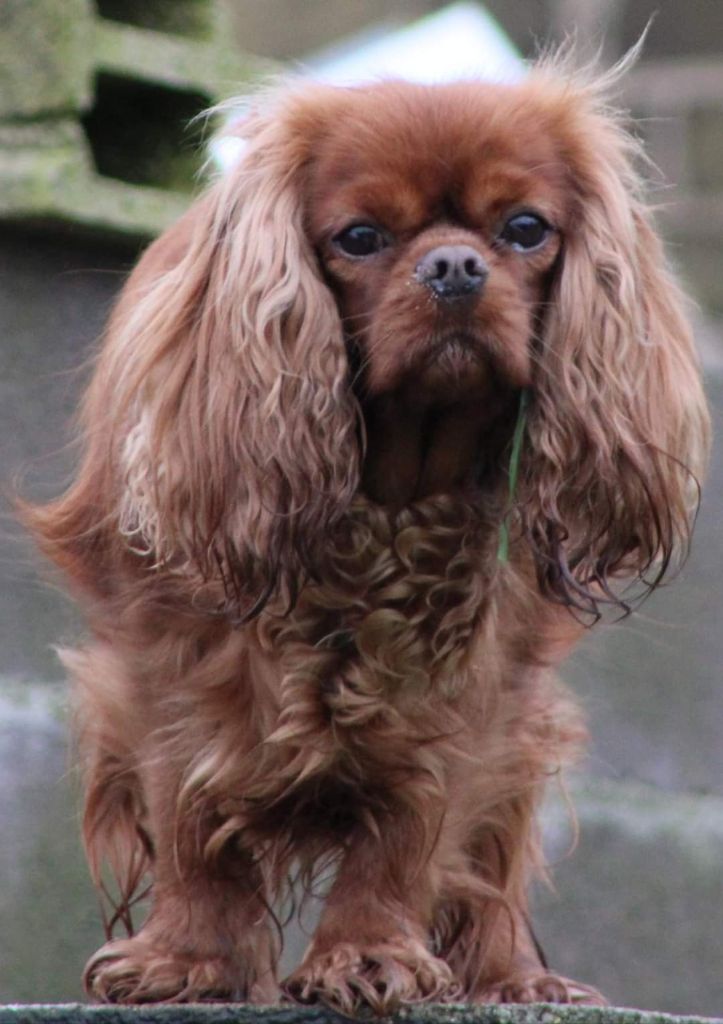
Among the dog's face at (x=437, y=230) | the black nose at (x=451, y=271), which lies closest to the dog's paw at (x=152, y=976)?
the dog's face at (x=437, y=230)

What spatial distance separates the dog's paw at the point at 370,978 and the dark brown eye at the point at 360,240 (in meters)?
1.01

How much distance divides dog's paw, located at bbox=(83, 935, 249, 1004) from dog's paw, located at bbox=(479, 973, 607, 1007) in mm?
492

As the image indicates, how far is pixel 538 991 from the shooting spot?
3465 millimetres

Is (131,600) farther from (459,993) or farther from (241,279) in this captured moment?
(459,993)

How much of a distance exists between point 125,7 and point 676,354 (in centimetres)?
210

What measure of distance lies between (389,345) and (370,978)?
900 millimetres

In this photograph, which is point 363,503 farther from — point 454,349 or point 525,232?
point 525,232

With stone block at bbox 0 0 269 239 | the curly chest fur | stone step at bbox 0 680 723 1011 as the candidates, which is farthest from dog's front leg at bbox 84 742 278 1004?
stone step at bbox 0 680 723 1011

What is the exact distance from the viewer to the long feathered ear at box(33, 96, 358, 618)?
309cm

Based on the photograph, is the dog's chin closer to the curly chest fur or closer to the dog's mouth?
the dog's mouth

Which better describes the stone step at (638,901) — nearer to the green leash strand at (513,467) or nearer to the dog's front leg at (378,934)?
the dog's front leg at (378,934)

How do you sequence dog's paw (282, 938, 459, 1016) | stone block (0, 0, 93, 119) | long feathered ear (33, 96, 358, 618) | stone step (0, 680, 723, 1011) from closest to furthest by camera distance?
Answer: dog's paw (282, 938, 459, 1016) → long feathered ear (33, 96, 358, 618) → stone block (0, 0, 93, 119) → stone step (0, 680, 723, 1011)

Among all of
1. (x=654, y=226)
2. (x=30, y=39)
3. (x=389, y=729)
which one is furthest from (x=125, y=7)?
(x=389, y=729)

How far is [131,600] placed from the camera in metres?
3.30
